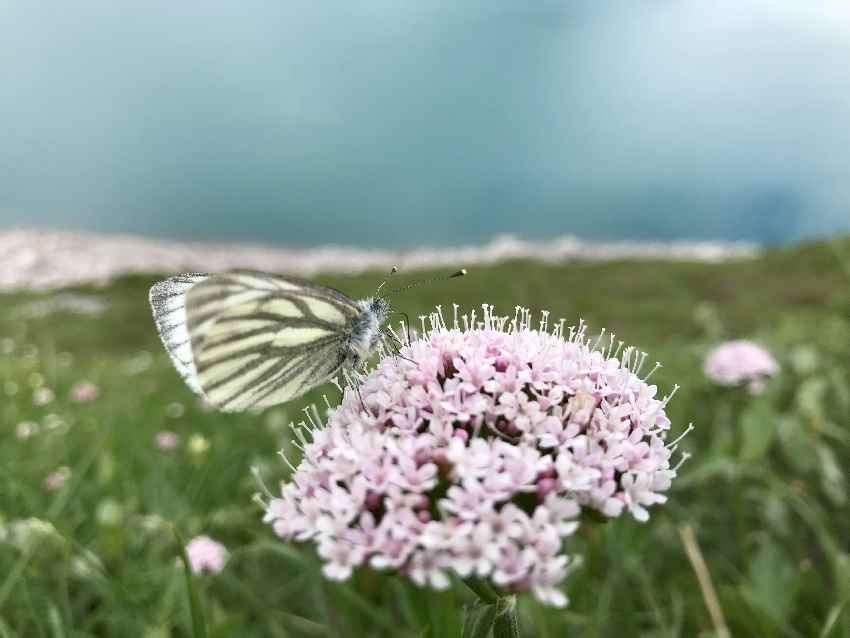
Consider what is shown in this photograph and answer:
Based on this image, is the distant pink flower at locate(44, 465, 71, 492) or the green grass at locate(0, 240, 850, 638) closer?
the green grass at locate(0, 240, 850, 638)

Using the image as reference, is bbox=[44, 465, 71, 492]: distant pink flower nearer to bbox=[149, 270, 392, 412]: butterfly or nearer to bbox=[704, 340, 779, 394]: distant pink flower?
bbox=[149, 270, 392, 412]: butterfly

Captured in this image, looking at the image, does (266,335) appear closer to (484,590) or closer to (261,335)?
(261,335)

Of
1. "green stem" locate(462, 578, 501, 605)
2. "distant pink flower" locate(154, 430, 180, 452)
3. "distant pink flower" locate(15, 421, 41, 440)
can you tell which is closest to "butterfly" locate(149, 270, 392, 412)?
"green stem" locate(462, 578, 501, 605)

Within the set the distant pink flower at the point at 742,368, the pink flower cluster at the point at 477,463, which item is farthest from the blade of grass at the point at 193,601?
the distant pink flower at the point at 742,368

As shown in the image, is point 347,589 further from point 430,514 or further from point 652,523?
point 652,523

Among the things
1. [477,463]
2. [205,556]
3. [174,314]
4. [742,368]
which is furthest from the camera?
[742,368]

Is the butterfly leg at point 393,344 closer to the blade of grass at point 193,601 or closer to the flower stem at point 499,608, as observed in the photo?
the flower stem at point 499,608

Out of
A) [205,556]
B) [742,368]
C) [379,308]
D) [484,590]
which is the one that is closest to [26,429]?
[205,556]
